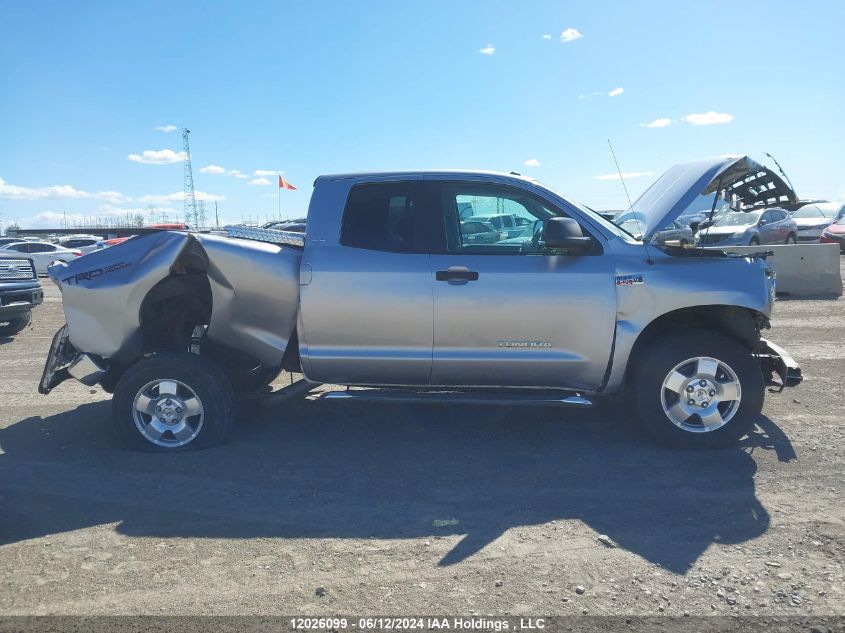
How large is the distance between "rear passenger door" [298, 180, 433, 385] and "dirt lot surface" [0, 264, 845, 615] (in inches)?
26.3

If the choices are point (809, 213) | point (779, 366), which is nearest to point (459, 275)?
point (779, 366)

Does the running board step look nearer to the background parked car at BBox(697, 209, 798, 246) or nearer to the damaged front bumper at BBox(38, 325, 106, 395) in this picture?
the damaged front bumper at BBox(38, 325, 106, 395)

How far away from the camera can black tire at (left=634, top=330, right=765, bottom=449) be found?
180 inches

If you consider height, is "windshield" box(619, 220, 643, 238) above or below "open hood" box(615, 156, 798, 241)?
below

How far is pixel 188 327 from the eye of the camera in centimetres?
552

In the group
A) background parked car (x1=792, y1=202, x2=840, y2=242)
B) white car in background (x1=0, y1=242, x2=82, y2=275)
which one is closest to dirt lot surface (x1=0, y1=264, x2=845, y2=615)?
background parked car (x1=792, y1=202, x2=840, y2=242)

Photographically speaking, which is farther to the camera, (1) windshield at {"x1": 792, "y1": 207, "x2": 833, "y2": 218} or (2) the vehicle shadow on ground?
(1) windshield at {"x1": 792, "y1": 207, "x2": 833, "y2": 218}

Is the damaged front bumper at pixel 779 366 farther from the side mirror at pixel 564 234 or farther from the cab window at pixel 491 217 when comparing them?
the cab window at pixel 491 217

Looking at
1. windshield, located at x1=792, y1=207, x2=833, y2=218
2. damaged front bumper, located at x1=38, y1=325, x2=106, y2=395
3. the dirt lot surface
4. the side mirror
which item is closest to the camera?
the dirt lot surface

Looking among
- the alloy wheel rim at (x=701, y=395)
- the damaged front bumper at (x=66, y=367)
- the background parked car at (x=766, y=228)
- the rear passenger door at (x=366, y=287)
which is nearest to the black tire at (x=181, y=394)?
the damaged front bumper at (x=66, y=367)

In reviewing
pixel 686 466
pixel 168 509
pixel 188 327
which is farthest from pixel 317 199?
pixel 686 466

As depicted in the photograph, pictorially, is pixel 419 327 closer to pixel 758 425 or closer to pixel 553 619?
pixel 553 619

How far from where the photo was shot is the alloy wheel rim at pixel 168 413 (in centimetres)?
480

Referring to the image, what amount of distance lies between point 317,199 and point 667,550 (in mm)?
3382
